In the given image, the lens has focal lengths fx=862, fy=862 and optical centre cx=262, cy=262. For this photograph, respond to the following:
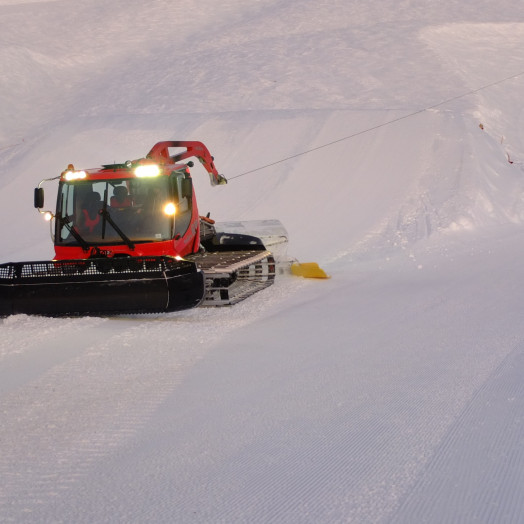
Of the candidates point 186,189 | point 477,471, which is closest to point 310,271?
point 186,189

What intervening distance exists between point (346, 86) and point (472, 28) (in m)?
9.16

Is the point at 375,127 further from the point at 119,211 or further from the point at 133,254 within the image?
the point at 133,254

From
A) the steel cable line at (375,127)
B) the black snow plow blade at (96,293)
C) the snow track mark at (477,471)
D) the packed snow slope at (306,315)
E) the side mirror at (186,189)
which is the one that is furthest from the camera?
the steel cable line at (375,127)

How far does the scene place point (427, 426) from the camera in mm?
4711

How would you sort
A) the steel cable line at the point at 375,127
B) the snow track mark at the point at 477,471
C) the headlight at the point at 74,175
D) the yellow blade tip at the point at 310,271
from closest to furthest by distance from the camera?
the snow track mark at the point at 477,471 < the headlight at the point at 74,175 < the yellow blade tip at the point at 310,271 < the steel cable line at the point at 375,127

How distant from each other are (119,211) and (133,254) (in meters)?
0.55

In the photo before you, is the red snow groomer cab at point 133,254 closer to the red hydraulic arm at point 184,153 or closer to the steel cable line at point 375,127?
the red hydraulic arm at point 184,153

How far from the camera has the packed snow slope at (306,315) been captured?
3988mm

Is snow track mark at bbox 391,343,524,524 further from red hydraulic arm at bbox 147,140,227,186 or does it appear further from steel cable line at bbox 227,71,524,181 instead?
steel cable line at bbox 227,71,524,181

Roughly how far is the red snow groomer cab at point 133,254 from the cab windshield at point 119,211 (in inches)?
0.5

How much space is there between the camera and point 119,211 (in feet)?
32.5

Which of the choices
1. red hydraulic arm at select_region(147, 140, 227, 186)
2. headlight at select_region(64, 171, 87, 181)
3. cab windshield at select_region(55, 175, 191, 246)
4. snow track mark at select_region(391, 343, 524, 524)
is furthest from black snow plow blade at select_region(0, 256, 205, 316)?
snow track mark at select_region(391, 343, 524, 524)

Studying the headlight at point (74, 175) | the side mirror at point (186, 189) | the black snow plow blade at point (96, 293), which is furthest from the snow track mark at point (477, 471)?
the headlight at point (74, 175)

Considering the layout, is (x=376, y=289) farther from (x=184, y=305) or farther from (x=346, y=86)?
(x=346, y=86)
